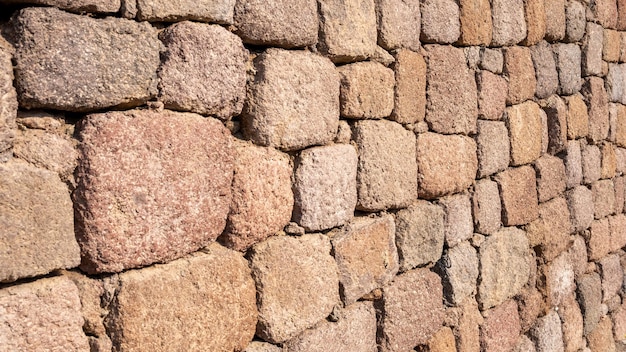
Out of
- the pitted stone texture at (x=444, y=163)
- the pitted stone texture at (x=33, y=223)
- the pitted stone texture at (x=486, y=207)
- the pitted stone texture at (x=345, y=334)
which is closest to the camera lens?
the pitted stone texture at (x=33, y=223)

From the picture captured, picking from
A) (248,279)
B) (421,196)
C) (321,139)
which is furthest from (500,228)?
(248,279)

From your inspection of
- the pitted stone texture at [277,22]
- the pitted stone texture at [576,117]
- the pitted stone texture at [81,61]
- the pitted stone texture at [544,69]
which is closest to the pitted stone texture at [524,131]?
the pitted stone texture at [544,69]

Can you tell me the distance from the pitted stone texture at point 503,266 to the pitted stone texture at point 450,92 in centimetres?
63

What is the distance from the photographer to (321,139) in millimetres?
2264

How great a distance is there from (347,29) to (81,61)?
1.13 metres

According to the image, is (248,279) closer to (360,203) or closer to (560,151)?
(360,203)

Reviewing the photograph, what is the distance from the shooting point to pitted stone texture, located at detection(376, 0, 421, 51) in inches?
103

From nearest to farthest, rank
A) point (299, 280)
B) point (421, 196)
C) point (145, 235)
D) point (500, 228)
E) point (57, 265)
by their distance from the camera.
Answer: point (57, 265), point (145, 235), point (299, 280), point (421, 196), point (500, 228)

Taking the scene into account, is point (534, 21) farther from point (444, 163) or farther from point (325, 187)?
point (325, 187)

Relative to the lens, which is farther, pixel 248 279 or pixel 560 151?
pixel 560 151

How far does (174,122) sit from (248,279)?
538 millimetres

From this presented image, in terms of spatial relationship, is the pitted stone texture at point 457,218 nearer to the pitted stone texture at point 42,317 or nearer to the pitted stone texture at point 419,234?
the pitted stone texture at point 419,234

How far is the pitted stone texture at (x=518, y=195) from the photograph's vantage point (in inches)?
141

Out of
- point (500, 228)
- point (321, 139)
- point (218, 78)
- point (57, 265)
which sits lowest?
A: point (500, 228)
